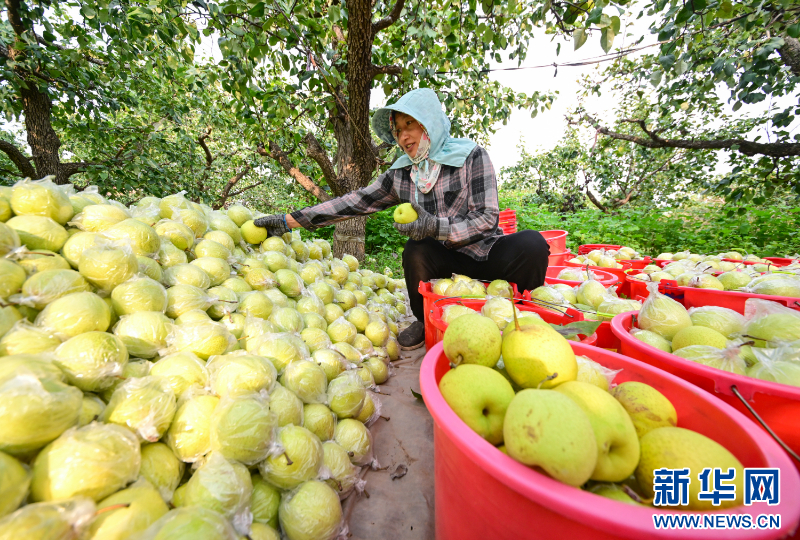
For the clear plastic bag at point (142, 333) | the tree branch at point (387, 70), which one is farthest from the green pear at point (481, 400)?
the tree branch at point (387, 70)

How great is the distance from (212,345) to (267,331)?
331mm

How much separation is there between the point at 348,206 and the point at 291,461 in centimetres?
255

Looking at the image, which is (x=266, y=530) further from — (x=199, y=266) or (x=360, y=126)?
(x=360, y=126)

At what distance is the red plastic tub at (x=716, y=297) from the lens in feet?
6.01

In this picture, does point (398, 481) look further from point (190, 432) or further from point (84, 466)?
point (84, 466)

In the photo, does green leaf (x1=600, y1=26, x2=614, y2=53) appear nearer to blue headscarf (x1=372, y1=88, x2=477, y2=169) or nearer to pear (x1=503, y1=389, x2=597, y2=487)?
blue headscarf (x1=372, y1=88, x2=477, y2=169)

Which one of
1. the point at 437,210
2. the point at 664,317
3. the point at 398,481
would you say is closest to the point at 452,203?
the point at 437,210

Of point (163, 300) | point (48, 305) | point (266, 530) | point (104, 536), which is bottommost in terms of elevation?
point (266, 530)

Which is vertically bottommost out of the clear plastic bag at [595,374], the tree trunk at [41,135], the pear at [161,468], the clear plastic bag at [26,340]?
the pear at [161,468]

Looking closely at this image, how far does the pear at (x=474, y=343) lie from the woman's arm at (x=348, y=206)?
90.5 inches

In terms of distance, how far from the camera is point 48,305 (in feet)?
4.49

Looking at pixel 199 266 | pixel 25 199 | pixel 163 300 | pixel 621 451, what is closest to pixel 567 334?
pixel 621 451

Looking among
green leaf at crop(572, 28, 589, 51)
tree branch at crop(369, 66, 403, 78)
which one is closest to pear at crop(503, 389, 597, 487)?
green leaf at crop(572, 28, 589, 51)

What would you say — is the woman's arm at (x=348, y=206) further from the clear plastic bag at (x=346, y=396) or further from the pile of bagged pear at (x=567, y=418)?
the pile of bagged pear at (x=567, y=418)
